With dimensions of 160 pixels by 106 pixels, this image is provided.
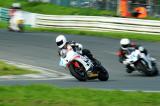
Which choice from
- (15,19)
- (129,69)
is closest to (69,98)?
(129,69)

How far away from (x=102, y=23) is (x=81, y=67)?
55.8 ft

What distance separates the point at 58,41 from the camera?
1636 cm

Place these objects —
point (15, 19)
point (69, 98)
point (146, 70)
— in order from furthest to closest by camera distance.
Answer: point (15, 19) < point (146, 70) < point (69, 98)

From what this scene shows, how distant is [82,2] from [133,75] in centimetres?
2242

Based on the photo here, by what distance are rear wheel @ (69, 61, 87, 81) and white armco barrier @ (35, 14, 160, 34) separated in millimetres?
14711

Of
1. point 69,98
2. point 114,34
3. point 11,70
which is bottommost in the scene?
point 114,34

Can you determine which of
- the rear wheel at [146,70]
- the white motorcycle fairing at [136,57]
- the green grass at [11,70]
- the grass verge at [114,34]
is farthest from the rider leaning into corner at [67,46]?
the grass verge at [114,34]

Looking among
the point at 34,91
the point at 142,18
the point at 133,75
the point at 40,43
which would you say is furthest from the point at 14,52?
the point at 34,91

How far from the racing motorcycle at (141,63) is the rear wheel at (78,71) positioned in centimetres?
243

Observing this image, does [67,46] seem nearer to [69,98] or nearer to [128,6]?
[69,98]

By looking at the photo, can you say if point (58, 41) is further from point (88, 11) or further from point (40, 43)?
point (88, 11)

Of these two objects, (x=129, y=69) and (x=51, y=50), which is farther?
(x=51, y=50)

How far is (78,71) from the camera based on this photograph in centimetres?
1636

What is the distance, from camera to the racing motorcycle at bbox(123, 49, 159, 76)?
18.0 metres
